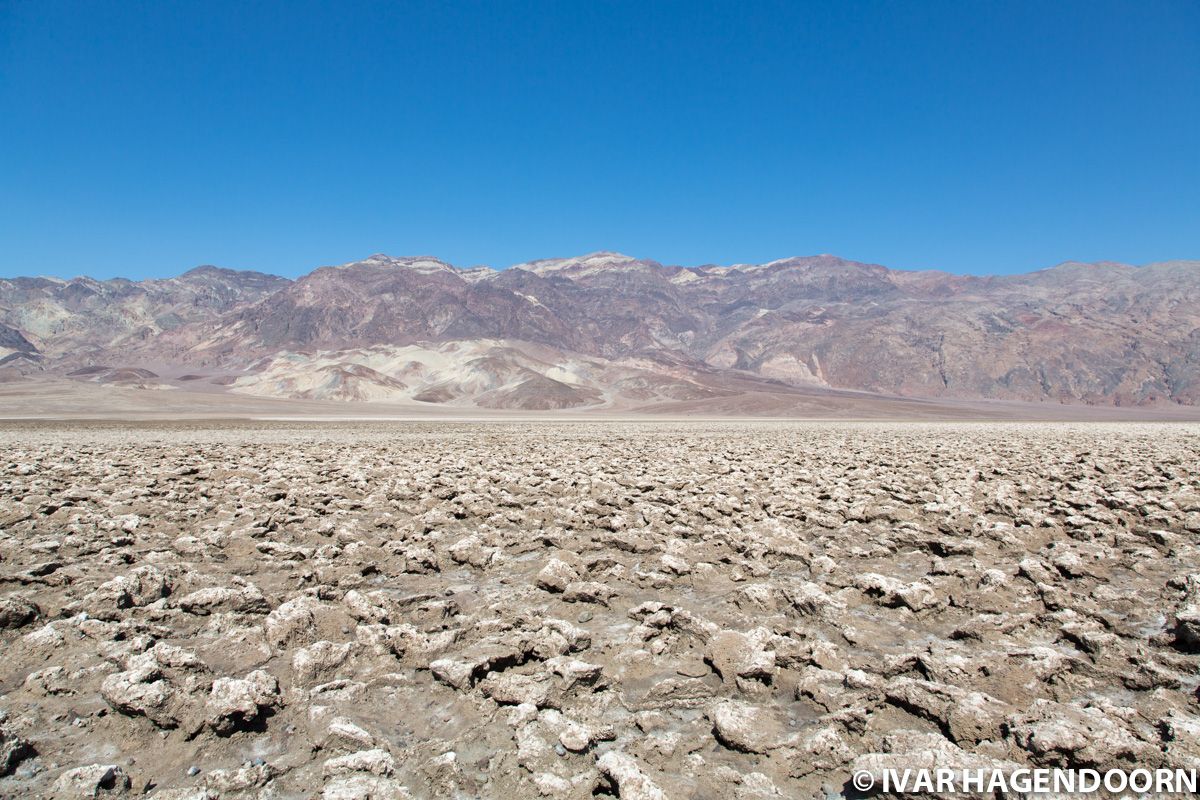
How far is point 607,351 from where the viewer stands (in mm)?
189625

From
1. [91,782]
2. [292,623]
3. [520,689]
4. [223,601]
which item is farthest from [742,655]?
[223,601]

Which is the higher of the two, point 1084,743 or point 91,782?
point 1084,743

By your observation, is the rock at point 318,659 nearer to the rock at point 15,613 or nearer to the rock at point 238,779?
the rock at point 238,779

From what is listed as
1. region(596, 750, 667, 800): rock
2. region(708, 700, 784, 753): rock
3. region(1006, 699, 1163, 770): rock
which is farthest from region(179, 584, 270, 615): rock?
region(1006, 699, 1163, 770): rock

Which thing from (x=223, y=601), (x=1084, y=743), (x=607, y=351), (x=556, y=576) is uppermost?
(x=607, y=351)

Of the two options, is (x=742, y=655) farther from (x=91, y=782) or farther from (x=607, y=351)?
(x=607, y=351)

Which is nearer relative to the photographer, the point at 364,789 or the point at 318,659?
the point at 364,789

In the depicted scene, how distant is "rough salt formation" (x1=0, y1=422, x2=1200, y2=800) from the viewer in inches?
95.6

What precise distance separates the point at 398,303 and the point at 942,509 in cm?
18144

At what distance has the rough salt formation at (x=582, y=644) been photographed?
2.43 metres

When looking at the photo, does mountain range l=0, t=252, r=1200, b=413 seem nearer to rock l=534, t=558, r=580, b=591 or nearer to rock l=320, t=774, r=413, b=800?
rock l=534, t=558, r=580, b=591

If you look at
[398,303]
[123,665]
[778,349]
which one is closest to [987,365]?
[778,349]

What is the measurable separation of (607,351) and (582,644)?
187 metres

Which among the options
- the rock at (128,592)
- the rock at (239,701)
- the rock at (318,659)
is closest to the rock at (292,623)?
the rock at (318,659)
